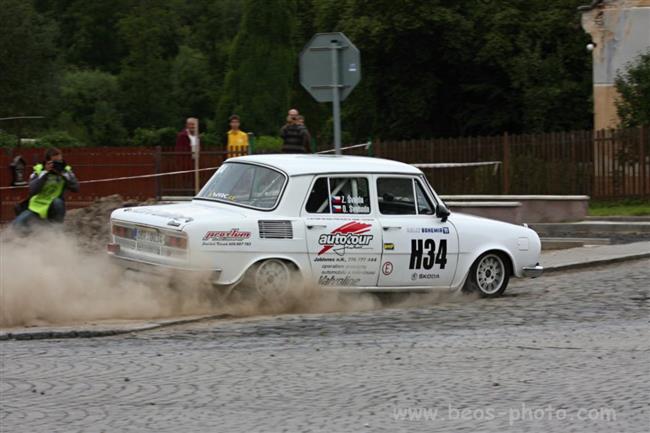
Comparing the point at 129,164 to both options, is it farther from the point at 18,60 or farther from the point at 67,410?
the point at 18,60

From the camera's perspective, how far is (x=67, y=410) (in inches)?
322

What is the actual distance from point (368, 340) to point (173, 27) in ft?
308

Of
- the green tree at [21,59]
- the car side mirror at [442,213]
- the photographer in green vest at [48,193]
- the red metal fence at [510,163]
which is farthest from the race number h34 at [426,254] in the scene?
the green tree at [21,59]

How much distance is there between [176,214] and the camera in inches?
529

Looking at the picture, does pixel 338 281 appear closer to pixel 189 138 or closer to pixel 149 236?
pixel 149 236

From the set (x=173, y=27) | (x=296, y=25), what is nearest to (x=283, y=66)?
(x=296, y=25)

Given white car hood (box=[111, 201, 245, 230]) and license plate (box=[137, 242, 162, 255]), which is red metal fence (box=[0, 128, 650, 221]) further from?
license plate (box=[137, 242, 162, 255])

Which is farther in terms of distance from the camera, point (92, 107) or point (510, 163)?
point (92, 107)

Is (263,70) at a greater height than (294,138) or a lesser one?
greater

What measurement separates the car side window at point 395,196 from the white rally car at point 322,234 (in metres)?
0.01

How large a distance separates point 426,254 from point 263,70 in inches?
2450

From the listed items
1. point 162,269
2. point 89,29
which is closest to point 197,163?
point 162,269

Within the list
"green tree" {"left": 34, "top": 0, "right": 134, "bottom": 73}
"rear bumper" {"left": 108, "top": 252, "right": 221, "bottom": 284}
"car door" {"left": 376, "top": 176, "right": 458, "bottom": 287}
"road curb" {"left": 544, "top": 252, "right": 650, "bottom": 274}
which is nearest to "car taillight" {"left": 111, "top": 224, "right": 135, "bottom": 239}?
"rear bumper" {"left": 108, "top": 252, "right": 221, "bottom": 284}

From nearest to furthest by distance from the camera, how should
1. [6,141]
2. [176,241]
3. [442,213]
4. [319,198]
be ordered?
[176,241] < [319,198] < [442,213] < [6,141]
